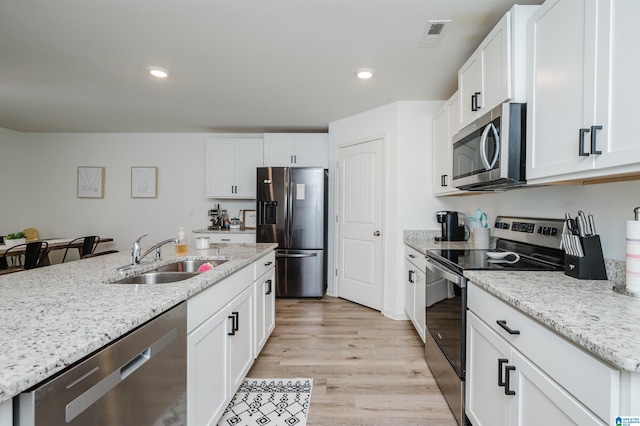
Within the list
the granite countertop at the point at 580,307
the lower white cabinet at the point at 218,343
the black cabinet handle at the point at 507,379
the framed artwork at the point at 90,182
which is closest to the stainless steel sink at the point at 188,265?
the lower white cabinet at the point at 218,343

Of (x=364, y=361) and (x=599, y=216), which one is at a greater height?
(x=599, y=216)

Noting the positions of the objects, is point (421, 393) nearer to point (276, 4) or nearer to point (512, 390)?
point (512, 390)

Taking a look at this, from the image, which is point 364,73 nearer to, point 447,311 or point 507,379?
point 447,311

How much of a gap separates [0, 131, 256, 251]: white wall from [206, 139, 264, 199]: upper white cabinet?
443mm

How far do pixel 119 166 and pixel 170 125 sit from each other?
128cm

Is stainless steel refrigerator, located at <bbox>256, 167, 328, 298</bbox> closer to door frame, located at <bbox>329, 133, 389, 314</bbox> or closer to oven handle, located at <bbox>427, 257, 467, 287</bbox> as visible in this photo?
door frame, located at <bbox>329, 133, 389, 314</bbox>

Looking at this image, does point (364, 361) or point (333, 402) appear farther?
point (364, 361)

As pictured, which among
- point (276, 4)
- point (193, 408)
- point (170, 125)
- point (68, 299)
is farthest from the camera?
point (170, 125)

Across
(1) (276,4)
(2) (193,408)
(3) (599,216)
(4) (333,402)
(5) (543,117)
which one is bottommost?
(4) (333,402)

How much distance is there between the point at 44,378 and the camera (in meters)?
0.60

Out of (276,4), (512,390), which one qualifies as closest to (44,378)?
(512,390)

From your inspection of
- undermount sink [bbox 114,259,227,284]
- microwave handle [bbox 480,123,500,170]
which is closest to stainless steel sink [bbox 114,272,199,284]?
undermount sink [bbox 114,259,227,284]

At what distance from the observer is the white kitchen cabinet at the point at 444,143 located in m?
2.53

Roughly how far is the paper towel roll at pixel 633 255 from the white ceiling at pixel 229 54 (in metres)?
1.43
